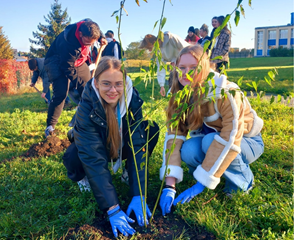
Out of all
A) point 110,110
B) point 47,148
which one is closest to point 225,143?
point 110,110

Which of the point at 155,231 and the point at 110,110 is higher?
the point at 110,110

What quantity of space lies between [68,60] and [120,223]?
2.88 m

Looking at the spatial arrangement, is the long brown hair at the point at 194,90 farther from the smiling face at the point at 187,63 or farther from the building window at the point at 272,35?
the building window at the point at 272,35

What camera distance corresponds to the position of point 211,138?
220cm

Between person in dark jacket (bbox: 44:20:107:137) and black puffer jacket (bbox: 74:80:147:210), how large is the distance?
6.30 feet

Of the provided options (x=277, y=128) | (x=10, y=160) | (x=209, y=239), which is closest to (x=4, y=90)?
(x=10, y=160)

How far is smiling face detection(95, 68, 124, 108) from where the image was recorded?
2.08 meters

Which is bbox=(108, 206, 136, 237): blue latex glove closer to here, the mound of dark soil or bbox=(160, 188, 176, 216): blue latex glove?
bbox=(160, 188, 176, 216): blue latex glove

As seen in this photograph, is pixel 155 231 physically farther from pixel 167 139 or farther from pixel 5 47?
pixel 5 47

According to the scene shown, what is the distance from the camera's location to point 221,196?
7.55 ft

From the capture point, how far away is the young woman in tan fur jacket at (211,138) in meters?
2.01

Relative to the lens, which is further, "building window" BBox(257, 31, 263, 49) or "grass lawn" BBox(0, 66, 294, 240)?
"building window" BBox(257, 31, 263, 49)

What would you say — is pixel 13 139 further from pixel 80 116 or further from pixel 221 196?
pixel 221 196

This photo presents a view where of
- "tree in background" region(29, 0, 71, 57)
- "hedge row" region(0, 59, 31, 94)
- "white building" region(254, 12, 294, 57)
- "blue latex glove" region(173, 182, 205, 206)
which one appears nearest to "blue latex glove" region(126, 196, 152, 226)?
"blue latex glove" region(173, 182, 205, 206)
